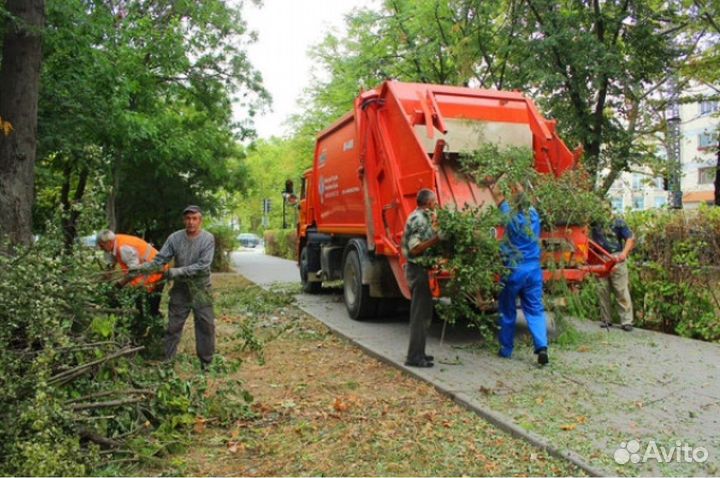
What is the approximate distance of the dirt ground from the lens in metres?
3.50

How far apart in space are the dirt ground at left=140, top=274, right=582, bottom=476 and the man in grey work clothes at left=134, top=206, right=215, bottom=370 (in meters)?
0.53

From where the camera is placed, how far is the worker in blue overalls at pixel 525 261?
558cm

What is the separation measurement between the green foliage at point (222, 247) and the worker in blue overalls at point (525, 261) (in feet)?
50.5

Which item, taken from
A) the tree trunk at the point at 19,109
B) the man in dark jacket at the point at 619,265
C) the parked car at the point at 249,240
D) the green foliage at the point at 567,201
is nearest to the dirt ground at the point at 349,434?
the green foliage at the point at 567,201

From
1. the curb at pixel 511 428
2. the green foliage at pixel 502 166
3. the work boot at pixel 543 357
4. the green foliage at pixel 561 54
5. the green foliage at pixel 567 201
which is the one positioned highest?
the green foliage at pixel 561 54

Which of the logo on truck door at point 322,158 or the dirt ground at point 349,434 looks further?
the logo on truck door at point 322,158

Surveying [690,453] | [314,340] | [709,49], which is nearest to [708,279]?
[690,453]

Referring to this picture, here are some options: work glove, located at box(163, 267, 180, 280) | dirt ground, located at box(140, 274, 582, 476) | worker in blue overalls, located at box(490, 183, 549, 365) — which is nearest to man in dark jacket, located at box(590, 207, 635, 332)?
worker in blue overalls, located at box(490, 183, 549, 365)

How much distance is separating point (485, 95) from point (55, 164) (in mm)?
7576

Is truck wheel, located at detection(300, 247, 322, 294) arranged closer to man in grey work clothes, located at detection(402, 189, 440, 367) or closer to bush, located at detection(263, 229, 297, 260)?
man in grey work clothes, located at detection(402, 189, 440, 367)

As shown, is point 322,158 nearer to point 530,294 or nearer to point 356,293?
point 356,293

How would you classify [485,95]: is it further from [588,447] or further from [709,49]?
[709,49]

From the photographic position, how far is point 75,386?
3768mm

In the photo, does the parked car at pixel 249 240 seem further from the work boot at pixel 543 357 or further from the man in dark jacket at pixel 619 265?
the work boot at pixel 543 357
